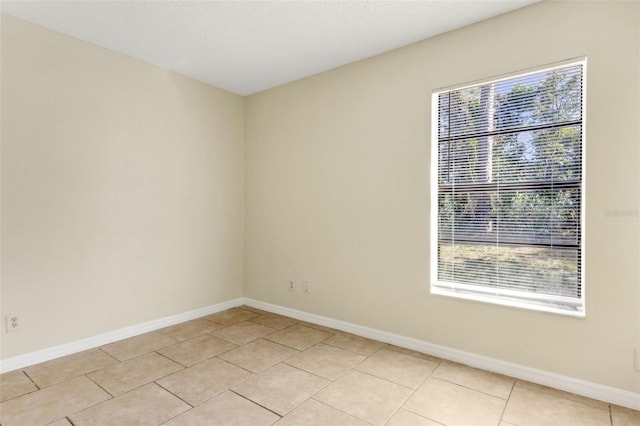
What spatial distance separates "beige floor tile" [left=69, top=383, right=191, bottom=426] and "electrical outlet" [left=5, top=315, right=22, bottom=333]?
111cm

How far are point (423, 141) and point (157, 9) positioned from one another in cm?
233

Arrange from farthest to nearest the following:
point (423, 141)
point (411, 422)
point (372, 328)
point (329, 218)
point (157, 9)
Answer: point (329, 218) < point (372, 328) < point (423, 141) < point (157, 9) < point (411, 422)

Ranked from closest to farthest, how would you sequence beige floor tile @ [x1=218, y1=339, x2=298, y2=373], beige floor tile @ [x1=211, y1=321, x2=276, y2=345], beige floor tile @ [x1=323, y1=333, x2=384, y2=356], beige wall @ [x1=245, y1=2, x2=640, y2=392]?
1. beige wall @ [x1=245, y1=2, x2=640, y2=392]
2. beige floor tile @ [x1=218, y1=339, x2=298, y2=373]
3. beige floor tile @ [x1=323, y1=333, x2=384, y2=356]
4. beige floor tile @ [x1=211, y1=321, x2=276, y2=345]

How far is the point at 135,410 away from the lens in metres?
2.04

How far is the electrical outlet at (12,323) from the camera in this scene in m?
2.54

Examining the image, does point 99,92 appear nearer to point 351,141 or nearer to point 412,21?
point 351,141

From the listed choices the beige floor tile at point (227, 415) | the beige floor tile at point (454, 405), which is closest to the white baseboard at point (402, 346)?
the beige floor tile at point (454, 405)

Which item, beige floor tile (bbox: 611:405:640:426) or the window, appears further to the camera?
the window

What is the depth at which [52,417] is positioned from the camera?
1961mm

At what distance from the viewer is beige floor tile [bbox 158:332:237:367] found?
278 cm

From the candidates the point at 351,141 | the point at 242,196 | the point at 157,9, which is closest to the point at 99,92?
the point at 157,9

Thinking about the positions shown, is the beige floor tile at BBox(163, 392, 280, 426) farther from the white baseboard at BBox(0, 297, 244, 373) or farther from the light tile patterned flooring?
the white baseboard at BBox(0, 297, 244, 373)

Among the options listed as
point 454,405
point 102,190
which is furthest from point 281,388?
point 102,190

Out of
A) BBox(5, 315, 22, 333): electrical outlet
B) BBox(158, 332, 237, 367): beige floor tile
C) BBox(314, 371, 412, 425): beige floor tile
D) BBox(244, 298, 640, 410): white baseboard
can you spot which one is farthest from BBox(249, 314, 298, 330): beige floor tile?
BBox(5, 315, 22, 333): electrical outlet
